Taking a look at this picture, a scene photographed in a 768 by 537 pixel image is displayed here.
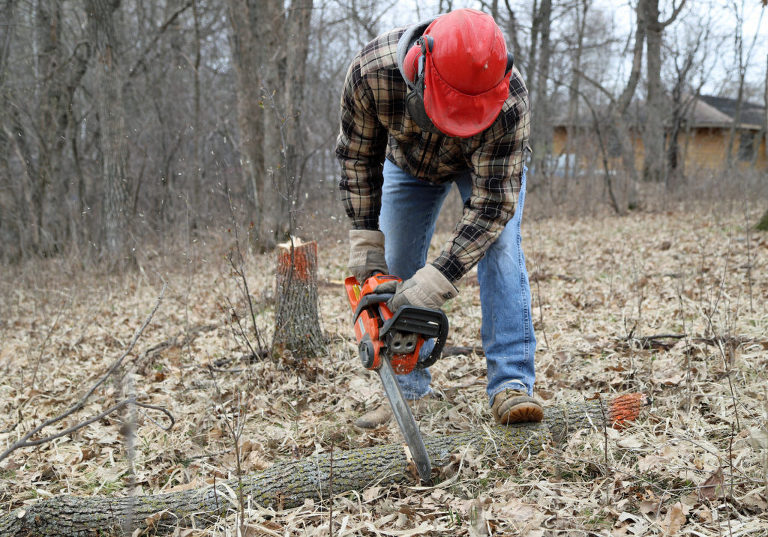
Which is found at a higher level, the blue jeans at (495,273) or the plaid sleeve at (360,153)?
the plaid sleeve at (360,153)

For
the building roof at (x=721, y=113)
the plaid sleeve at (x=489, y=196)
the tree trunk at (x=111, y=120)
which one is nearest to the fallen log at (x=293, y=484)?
the plaid sleeve at (x=489, y=196)

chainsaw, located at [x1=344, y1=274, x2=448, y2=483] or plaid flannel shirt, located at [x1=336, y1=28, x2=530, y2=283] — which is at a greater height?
plaid flannel shirt, located at [x1=336, y1=28, x2=530, y2=283]

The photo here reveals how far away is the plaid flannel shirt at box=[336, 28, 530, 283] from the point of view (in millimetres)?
2400

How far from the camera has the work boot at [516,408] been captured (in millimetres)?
2500

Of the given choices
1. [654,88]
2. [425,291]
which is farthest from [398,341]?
[654,88]

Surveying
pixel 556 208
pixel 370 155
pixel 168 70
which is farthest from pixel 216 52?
pixel 370 155

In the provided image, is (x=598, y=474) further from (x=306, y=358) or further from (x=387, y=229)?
(x=306, y=358)

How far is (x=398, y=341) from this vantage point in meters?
2.32

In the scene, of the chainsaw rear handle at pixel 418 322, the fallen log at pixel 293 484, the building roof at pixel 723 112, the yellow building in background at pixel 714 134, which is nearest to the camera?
the fallen log at pixel 293 484

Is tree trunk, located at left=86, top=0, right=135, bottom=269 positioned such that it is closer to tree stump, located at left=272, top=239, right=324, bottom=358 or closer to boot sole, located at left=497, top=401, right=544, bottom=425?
tree stump, located at left=272, top=239, right=324, bottom=358

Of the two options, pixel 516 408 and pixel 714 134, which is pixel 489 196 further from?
pixel 714 134

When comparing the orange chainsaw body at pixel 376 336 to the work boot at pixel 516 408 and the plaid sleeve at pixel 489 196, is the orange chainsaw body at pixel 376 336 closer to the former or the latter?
the plaid sleeve at pixel 489 196

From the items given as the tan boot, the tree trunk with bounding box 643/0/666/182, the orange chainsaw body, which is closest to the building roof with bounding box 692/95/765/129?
the tree trunk with bounding box 643/0/666/182

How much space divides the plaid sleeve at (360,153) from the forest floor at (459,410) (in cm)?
114
